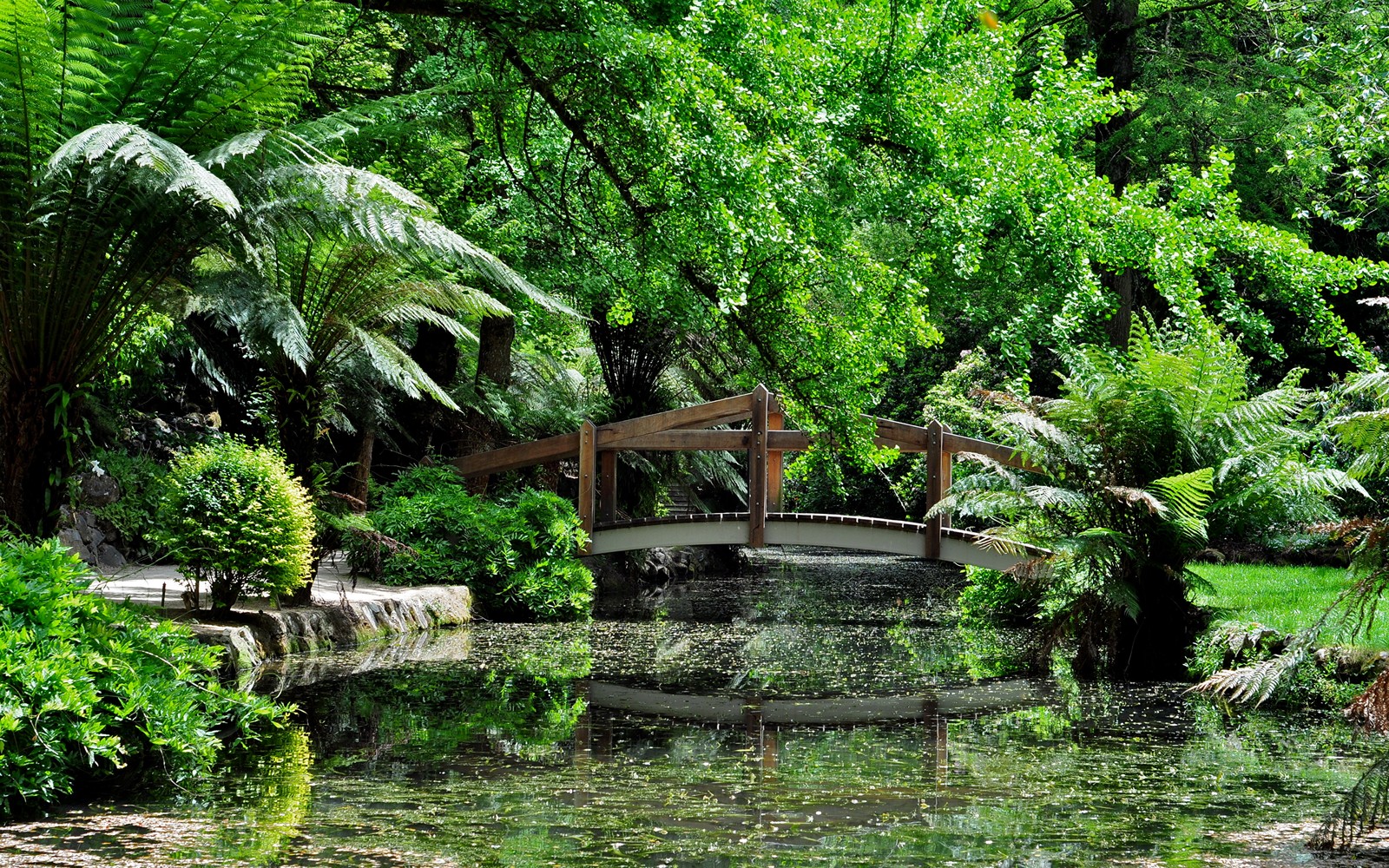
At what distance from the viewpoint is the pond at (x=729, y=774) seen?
2979 millimetres

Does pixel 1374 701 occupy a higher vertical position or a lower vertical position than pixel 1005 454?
lower

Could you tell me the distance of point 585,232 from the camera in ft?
26.3

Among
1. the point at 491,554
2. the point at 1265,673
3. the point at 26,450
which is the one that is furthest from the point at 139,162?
the point at 491,554

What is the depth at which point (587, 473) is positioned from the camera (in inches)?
439

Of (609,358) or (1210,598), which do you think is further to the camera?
(609,358)

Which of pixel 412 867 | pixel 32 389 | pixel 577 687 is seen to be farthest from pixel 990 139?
pixel 412 867

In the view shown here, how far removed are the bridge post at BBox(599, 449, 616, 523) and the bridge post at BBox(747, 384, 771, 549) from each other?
51.3 inches

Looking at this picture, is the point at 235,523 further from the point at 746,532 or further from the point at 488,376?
the point at 488,376

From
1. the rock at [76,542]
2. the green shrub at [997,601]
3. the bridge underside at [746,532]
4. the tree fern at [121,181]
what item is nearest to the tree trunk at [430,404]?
the bridge underside at [746,532]

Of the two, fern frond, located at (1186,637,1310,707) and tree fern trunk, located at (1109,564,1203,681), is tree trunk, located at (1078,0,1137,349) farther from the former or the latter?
fern frond, located at (1186,637,1310,707)

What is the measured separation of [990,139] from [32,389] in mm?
6869

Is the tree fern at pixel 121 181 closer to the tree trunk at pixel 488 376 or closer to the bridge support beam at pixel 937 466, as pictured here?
the bridge support beam at pixel 937 466

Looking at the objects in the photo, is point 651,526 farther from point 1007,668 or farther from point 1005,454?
point 1007,668

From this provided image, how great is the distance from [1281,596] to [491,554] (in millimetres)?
5651
